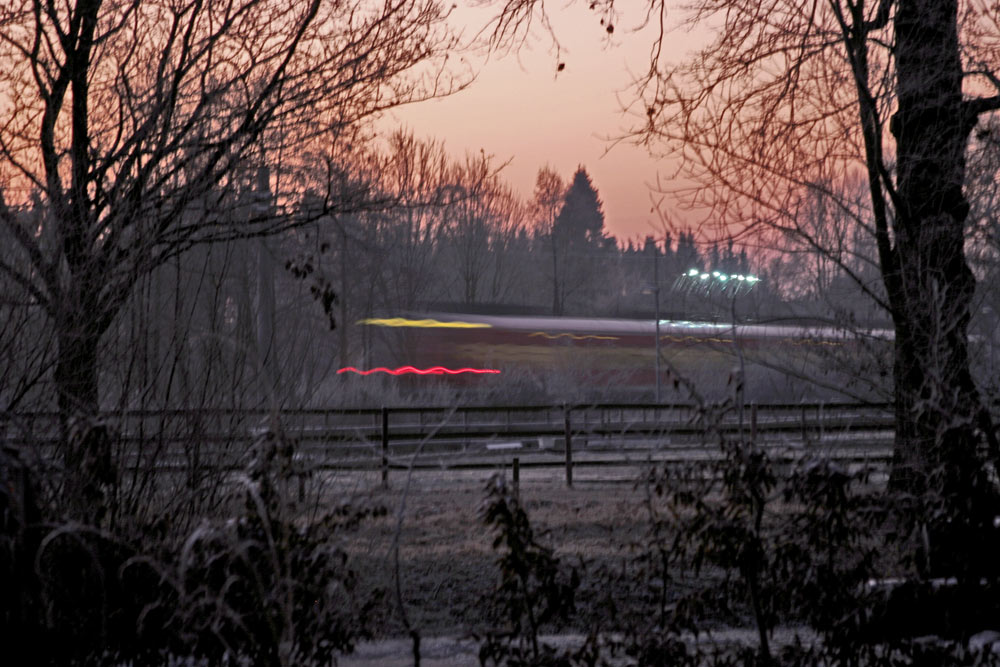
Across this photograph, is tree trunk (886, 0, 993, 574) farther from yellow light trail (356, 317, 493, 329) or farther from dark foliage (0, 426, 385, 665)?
yellow light trail (356, 317, 493, 329)

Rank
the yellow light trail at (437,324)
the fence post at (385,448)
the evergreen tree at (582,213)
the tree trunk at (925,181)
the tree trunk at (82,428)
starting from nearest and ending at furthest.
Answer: the tree trunk at (82,428) → the fence post at (385,448) → the tree trunk at (925,181) → the yellow light trail at (437,324) → the evergreen tree at (582,213)

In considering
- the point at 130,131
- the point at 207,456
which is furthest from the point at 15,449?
the point at 130,131

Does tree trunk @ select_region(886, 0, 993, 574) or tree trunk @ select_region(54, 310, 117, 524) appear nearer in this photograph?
tree trunk @ select_region(54, 310, 117, 524)

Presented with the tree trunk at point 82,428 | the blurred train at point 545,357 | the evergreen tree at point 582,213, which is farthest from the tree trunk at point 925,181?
the evergreen tree at point 582,213

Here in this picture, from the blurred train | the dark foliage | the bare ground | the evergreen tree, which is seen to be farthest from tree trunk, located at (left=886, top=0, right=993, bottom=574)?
the evergreen tree

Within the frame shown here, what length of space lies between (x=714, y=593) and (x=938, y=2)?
231 inches

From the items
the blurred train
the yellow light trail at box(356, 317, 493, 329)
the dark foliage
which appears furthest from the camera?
the yellow light trail at box(356, 317, 493, 329)

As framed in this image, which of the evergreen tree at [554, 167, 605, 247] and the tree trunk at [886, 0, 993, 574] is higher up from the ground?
the evergreen tree at [554, 167, 605, 247]

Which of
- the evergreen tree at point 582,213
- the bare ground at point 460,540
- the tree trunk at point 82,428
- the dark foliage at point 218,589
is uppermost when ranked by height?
the evergreen tree at point 582,213

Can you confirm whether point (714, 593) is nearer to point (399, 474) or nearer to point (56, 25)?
point (56, 25)

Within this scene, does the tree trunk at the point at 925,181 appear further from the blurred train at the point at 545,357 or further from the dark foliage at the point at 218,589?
the blurred train at the point at 545,357

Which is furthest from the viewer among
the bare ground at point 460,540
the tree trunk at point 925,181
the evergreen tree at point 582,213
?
the evergreen tree at point 582,213

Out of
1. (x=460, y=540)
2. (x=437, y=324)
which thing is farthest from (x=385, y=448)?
(x=437, y=324)

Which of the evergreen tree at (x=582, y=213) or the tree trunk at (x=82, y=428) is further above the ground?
the evergreen tree at (x=582, y=213)
